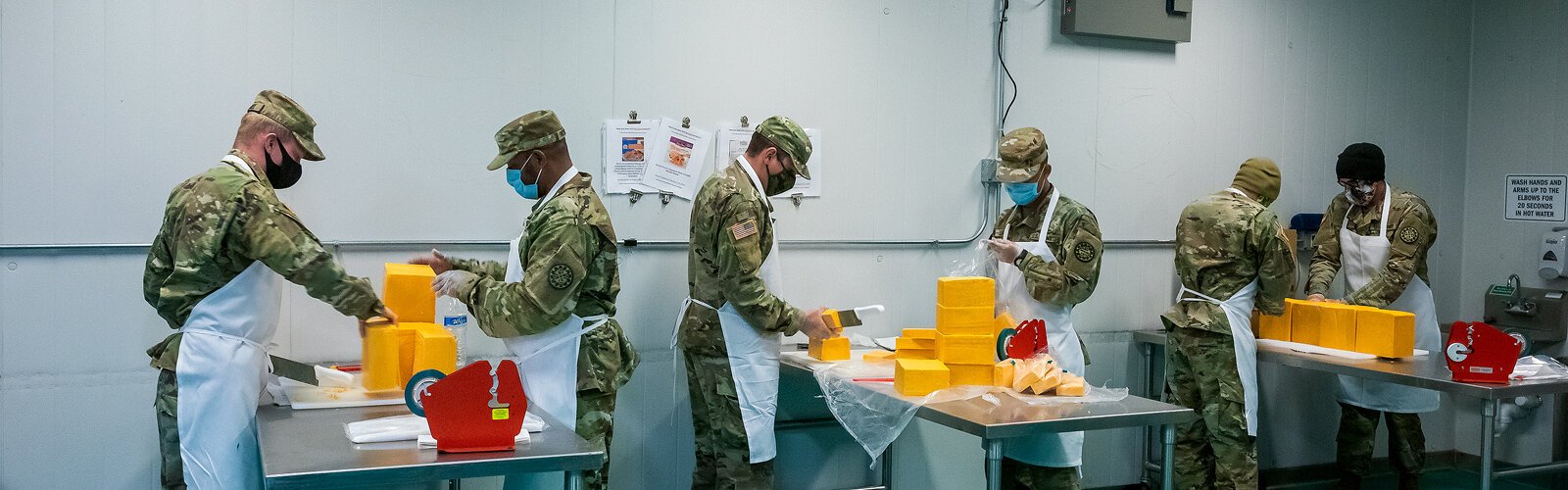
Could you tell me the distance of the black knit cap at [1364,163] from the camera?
16.2ft

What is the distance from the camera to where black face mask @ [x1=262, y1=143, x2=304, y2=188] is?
10.1 feet

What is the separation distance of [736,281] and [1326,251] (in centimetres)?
316

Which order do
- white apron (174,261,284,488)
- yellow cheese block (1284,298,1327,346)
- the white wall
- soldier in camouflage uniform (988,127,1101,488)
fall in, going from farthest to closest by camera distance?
1. yellow cheese block (1284,298,1327,346)
2. soldier in camouflage uniform (988,127,1101,488)
3. the white wall
4. white apron (174,261,284,488)

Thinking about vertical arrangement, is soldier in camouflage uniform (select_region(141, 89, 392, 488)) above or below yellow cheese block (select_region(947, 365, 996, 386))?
above

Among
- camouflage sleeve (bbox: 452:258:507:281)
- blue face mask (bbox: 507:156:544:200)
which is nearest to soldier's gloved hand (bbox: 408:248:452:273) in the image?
camouflage sleeve (bbox: 452:258:507:281)

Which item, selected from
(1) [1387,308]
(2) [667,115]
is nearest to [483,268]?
(2) [667,115]

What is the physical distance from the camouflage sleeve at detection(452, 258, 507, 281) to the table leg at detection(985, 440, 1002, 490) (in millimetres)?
1615

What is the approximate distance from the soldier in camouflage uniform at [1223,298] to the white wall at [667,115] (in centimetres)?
70

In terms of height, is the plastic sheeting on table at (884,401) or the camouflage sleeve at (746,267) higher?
the camouflage sleeve at (746,267)

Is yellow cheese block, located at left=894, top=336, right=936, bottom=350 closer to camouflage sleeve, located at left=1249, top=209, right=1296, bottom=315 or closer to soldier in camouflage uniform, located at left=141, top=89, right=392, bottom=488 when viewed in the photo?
camouflage sleeve, located at left=1249, top=209, right=1296, bottom=315

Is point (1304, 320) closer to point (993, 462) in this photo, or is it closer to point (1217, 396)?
point (1217, 396)

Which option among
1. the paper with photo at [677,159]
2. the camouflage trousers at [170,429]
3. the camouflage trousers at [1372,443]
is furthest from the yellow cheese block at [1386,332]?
the camouflage trousers at [170,429]

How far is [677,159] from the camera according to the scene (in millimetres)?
4305

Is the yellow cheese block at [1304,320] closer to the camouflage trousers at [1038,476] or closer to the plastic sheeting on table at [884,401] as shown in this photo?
the camouflage trousers at [1038,476]
